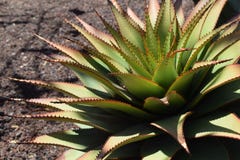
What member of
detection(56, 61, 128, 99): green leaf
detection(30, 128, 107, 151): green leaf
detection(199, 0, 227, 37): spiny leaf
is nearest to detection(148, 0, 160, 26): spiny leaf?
A: detection(199, 0, 227, 37): spiny leaf

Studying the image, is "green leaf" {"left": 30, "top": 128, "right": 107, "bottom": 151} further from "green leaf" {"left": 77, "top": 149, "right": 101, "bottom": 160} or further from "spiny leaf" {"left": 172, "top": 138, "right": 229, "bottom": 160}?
"spiny leaf" {"left": 172, "top": 138, "right": 229, "bottom": 160}

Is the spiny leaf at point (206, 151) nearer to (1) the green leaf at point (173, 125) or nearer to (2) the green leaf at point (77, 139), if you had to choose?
(1) the green leaf at point (173, 125)

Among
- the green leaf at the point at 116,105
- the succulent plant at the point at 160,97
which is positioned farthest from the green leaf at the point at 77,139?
the green leaf at the point at 116,105

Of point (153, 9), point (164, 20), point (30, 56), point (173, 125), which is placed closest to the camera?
point (173, 125)

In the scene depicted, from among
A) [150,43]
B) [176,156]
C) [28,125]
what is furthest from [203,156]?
[28,125]

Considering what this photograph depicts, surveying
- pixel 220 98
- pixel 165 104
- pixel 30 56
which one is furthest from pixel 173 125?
pixel 30 56

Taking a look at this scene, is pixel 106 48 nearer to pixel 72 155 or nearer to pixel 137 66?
pixel 137 66
